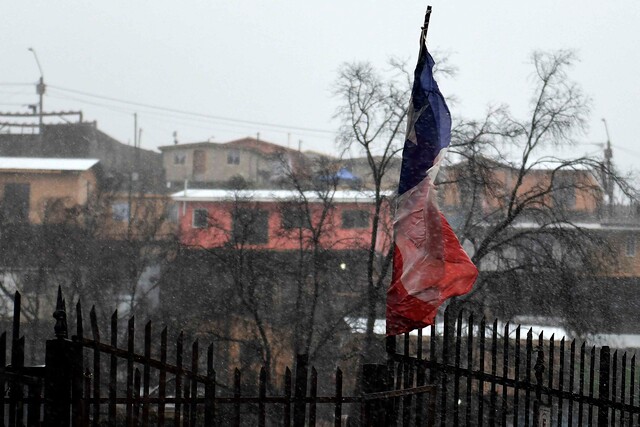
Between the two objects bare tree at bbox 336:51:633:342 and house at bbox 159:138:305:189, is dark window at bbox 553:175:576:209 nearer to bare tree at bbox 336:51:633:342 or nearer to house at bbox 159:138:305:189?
bare tree at bbox 336:51:633:342

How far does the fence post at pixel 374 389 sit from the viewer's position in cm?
472

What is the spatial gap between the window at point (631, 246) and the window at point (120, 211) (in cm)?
2509

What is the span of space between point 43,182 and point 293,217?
21549mm

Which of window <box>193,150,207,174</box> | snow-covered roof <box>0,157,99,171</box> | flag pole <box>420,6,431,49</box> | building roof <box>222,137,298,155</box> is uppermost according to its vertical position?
building roof <box>222,137,298,155</box>

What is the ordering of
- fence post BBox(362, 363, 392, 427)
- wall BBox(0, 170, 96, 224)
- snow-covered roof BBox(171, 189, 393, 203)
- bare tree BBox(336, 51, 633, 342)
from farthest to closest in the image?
wall BBox(0, 170, 96, 224), snow-covered roof BBox(171, 189, 393, 203), bare tree BBox(336, 51, 633, 342), fence post BBox(362, 363, 392, 427)

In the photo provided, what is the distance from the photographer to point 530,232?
1001 inches

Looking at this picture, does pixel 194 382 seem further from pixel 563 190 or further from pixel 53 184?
pixel 53 184

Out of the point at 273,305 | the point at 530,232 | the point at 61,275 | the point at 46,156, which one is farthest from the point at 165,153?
the point at 530,232

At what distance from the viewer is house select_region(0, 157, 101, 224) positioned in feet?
158

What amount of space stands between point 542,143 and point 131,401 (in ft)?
80.5

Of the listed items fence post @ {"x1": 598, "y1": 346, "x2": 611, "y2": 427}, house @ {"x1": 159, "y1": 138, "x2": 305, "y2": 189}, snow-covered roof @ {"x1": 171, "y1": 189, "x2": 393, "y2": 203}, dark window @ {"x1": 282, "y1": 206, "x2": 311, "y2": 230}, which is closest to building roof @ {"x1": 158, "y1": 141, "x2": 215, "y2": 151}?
house @ {"x1": 159, "y1": 138, "x2": 305, "y2": 189}

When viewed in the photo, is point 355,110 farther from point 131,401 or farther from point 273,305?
point 131,401

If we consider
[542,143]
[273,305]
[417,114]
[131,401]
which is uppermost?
[542,143]

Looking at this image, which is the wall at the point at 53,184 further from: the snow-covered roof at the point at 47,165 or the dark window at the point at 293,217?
the dark window at the point at 293,217
